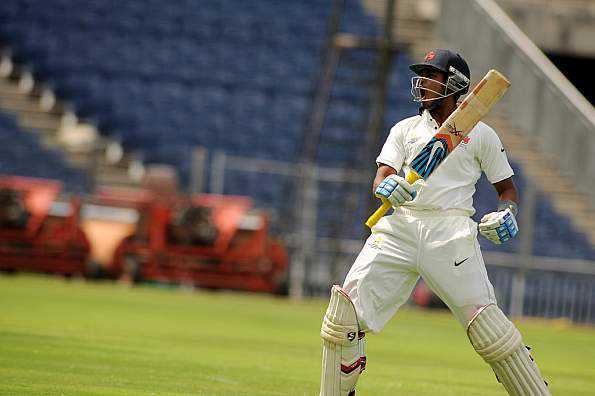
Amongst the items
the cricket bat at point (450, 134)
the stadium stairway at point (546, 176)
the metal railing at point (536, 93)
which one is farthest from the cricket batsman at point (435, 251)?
the stadium stairway at point (546, 176)

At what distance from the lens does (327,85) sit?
25.2m

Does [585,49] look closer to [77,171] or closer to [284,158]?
[284,158]

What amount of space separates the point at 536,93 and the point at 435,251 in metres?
17.9

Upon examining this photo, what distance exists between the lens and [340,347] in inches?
297

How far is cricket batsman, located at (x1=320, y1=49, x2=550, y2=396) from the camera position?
7456mm

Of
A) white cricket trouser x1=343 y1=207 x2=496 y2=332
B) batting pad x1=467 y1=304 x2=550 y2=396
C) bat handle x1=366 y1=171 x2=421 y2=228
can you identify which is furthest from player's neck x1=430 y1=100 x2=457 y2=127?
batting pad x1=467 y1=304 x2=550 y2=396

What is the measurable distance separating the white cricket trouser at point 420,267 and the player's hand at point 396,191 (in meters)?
0.32

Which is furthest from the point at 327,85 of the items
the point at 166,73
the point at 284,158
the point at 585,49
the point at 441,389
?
the point at 441,389

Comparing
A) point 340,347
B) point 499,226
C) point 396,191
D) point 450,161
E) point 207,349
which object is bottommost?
point 207,349

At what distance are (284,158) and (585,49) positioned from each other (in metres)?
7.11

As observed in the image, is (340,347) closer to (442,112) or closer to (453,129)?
(453,129)

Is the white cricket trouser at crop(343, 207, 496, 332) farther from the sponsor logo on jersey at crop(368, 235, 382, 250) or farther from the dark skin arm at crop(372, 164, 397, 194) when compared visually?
the dark skin arm at crop(372, 164, 397, 194)

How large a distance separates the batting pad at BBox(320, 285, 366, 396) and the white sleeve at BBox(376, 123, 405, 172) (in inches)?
30.9

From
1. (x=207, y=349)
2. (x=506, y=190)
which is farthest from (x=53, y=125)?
(x=506, y=190)
